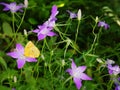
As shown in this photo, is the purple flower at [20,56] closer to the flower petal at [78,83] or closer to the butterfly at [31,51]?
the butterfly at [31,51]

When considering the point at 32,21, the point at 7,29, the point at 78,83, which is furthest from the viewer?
the point at 32,21

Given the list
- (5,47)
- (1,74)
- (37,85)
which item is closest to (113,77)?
(37,85)

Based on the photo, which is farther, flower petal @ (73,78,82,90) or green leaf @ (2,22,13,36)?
green leaf @ (2,22,13,36)

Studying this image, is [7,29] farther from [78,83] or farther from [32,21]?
[78,83]

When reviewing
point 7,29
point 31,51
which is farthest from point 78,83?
point 7,29

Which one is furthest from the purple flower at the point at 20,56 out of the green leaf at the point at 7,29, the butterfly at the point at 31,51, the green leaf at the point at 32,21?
the green leaf at the point at 32,21

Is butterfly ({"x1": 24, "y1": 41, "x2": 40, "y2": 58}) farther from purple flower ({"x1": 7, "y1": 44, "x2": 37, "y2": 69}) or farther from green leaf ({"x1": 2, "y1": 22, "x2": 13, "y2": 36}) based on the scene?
green leaf ({"x1": 2, "y1": 22, "x2": 13, "y2": 36})

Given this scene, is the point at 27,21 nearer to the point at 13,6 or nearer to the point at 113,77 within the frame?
the point at 13,6

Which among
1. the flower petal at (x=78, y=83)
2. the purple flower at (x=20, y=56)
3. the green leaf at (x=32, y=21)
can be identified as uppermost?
the green leaf at (x=32, y=21)

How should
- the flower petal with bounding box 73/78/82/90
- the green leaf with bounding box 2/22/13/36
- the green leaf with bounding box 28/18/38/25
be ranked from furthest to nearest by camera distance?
the green leaf with bounding box 28/18/38/25 → the green leaf with bounding box 2/22/13/36 → the flower petal with bounding box 73/78/82/90

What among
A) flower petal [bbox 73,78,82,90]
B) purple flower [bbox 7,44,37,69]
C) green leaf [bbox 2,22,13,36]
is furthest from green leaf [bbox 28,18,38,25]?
flower petal [bbox 73,78,82,90]

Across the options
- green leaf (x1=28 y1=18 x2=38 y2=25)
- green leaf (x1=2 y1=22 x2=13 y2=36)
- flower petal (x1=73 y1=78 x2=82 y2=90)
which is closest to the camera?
flower petal (x1=73 y1=78 x2=82 y2=90)
